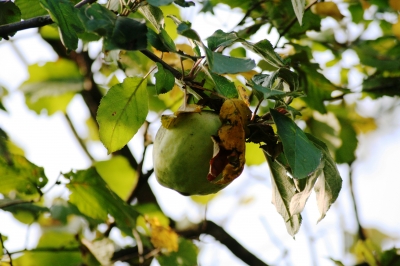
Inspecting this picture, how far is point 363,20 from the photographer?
1722 millimetres

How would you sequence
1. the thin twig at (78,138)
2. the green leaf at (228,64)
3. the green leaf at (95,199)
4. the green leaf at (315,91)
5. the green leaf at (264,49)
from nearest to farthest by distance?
the green leaf at (228,64) → the green leaf at (264,49) → the green leaf at (95,199) → the green leaf at (315,91) → the thin twig at (78,138)

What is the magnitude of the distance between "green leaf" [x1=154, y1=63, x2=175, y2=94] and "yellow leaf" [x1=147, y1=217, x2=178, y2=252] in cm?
67

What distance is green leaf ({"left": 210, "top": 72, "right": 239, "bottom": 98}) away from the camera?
2.38ft

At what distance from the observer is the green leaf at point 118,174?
1597 mm

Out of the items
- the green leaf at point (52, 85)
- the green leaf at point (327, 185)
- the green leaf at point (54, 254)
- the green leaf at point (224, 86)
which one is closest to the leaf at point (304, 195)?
the green leaf at point (327, 185)

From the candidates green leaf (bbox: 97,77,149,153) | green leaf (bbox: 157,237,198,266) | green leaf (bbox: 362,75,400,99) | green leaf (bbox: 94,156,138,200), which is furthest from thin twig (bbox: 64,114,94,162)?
green leaf (bbox: 97,77,149,153)

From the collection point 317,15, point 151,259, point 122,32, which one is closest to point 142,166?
point 151,259

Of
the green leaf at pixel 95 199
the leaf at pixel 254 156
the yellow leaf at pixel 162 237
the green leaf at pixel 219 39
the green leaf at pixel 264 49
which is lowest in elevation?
the yellow leaf at pixel 162 237

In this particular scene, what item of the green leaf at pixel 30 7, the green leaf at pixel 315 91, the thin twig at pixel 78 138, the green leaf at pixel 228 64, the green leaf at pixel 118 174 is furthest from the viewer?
the thin twig at pixel 78 138

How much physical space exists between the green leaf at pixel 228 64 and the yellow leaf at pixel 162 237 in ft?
2.83

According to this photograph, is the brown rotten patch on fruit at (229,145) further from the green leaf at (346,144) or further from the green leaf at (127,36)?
the green leaf at (346,144)

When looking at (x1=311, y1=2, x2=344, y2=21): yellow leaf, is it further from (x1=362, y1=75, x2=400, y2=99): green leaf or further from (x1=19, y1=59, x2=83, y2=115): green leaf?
(x1=19, y1=59, x2=83, y2=115): green leaf

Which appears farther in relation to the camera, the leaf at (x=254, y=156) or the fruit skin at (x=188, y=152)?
the leaf at (x=254, y=156)

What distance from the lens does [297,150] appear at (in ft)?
2.20
